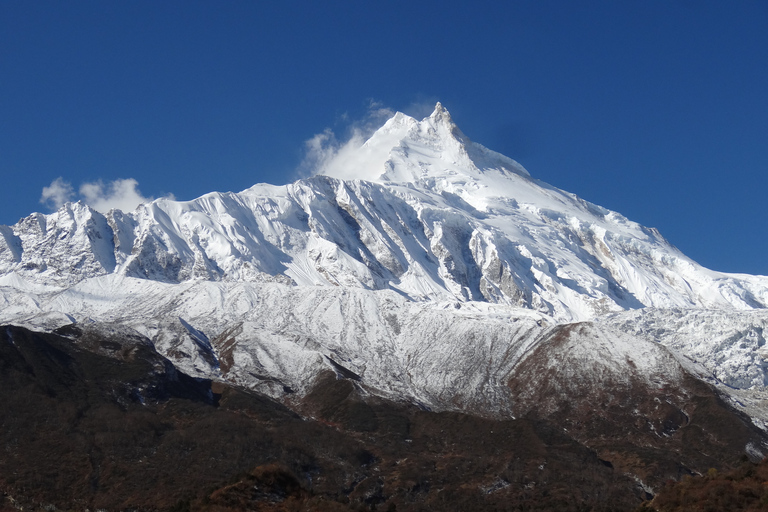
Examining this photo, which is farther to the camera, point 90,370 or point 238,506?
point 90,370

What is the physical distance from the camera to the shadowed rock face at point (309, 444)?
135 meters

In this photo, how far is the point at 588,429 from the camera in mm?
188000

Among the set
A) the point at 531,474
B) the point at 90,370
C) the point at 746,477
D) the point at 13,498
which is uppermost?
the point at 90,370

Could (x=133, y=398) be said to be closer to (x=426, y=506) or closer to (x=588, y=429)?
(x=426, y=506)

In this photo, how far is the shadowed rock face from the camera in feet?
442

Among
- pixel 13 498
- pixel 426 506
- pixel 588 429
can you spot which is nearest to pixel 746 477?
pixel 426 506

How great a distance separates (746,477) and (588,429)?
108 metres

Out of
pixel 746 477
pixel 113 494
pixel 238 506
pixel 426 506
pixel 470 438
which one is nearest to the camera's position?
pixel 746 477

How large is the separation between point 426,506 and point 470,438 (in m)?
36.6

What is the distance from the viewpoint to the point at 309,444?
162 m

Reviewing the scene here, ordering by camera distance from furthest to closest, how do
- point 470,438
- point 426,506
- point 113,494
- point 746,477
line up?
point 470,438
point 426,506
point 113,494
point 746,477

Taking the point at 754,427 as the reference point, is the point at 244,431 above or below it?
below

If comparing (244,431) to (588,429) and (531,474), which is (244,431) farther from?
(588,429)

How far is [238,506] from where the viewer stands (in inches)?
3462
